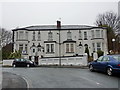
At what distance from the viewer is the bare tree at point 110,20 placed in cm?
4559

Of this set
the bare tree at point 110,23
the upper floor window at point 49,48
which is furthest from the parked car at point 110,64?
the bare tree at point 110,23

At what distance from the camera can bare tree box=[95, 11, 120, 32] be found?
4559cm

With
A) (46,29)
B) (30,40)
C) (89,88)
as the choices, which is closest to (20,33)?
(30,40)

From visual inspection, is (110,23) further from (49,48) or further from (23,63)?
(23,63)

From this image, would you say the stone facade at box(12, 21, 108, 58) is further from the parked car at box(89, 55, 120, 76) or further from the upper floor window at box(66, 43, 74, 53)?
the parked car at box(89, 55, 120, 76)

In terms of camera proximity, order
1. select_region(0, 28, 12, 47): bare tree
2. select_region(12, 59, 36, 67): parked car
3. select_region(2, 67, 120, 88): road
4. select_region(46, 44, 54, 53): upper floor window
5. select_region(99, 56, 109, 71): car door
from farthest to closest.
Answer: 1. select_region(0, 28, 12, 47): bare tree
2. select_region(46, 44, 54, 53): upper floor window
3. select_region(12, 59, 36, 67): parked car
4. select_region(99, 56, 109, 71): car door
5. select_region(2, 67, 120, 88): road

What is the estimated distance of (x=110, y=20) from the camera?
4681 cm

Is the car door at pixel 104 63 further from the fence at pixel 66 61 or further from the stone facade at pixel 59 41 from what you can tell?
the stone facade at pixel 59 41

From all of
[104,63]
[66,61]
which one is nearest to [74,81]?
[104,63]

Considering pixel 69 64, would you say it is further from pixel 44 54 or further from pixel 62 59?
pixel 44 54

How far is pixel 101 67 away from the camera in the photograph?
12.6 meters

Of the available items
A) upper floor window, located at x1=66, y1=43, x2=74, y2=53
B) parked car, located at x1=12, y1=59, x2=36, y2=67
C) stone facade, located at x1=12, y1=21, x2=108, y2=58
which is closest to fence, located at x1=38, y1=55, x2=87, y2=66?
parked car, located at x1=12, y1=59, x2=36, y2=67

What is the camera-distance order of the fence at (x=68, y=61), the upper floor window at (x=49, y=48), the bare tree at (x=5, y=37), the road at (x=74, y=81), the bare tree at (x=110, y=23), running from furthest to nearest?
1. the bare tree at (x=5, y=37)
2. the bare tree at (x=110, y=23)
3. the upper floor window at (x=49, y=48)
4. the fence at (x=68, y=61)
5. the road at (x=74, y=81)

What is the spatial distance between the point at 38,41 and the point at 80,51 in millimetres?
10252
